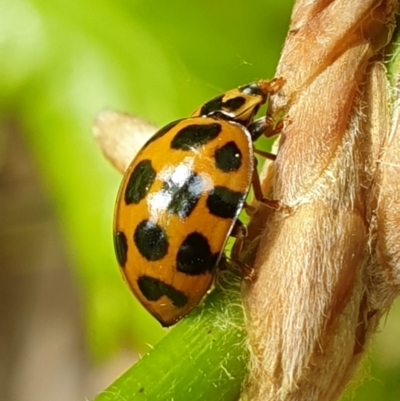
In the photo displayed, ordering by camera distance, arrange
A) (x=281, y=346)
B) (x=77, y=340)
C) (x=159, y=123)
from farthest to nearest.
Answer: (x=77, y=340) → (x=159, y=123) → (x=281, y=346)

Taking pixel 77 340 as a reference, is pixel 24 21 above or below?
above

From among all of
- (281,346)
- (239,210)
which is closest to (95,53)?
(239,210)

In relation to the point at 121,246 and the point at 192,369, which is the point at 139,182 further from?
the point at 192,369

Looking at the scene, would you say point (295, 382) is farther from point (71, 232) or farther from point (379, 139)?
point (71, 232)

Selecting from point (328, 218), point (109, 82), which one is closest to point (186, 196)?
point (328, 218)

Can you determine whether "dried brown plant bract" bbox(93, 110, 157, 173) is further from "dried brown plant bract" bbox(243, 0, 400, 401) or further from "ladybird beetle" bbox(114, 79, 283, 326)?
"dried brown plant bract" bbox(243, 0, 400, 401)

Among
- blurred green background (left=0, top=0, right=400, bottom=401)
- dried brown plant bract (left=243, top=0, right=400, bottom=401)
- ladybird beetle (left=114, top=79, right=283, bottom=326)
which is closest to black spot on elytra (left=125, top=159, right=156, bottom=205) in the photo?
ladybird beetle (left=114, top=79, right=283, bottom=326)
